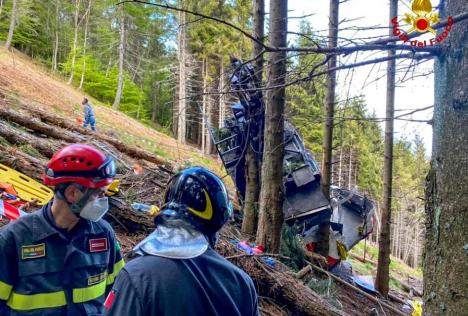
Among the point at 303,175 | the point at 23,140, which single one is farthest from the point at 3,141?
the point at 303,175

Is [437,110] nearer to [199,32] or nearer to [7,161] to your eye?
[7,161]

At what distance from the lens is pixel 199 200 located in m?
1.65

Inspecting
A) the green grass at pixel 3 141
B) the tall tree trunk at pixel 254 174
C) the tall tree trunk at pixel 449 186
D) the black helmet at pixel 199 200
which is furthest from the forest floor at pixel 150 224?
the black helmet at pixel 199 200

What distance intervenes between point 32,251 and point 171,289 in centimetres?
118

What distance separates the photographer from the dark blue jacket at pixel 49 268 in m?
2.17

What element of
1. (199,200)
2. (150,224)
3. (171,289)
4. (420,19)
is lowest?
(150,224)

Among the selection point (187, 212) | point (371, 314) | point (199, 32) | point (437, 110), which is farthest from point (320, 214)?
point (199, 32)

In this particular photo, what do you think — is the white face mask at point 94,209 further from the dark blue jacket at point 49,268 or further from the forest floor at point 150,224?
the forest floor at point 150,224

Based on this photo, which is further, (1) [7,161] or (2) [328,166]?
(2) [328,166]

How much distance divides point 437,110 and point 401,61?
555 millimetres

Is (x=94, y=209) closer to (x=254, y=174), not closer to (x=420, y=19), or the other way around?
(x=420, y=19)

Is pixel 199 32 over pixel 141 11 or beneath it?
beneath

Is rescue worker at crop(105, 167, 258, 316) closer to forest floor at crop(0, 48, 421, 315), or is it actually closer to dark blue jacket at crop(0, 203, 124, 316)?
dark blue jacket at crop(0, 203, 124, 316)

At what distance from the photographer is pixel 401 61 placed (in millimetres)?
2730
